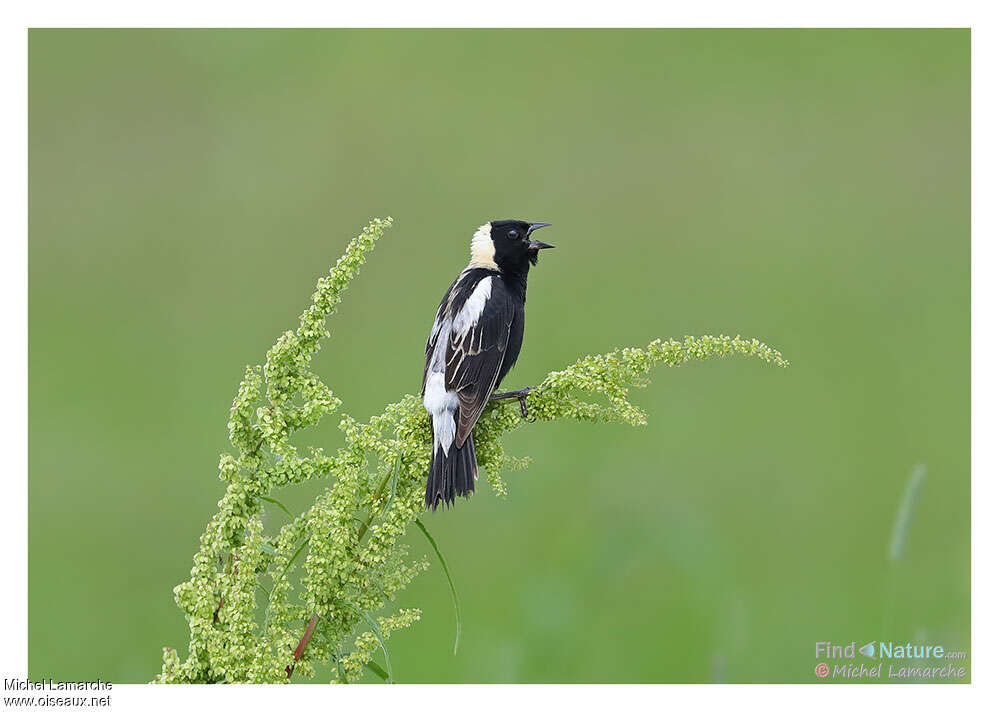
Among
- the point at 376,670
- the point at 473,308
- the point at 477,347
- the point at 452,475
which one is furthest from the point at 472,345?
the point at 376,670

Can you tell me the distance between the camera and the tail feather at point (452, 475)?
70.2 inches

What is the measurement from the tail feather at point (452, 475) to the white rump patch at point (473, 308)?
48 centimetres

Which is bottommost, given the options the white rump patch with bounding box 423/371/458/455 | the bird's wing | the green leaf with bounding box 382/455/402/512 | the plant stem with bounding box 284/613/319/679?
the plant stem with bounding box 284/613/319/679

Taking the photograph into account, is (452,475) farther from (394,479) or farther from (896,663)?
(896,663)

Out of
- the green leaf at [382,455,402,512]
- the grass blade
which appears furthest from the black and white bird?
the grass blade

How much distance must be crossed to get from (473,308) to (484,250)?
46cm

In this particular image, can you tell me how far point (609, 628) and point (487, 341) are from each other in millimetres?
946

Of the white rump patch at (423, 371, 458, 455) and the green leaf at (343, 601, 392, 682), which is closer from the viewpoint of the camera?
the green leaf at (343, 601, 392, 682)

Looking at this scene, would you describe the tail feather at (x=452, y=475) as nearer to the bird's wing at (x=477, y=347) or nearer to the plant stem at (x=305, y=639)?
the bird's wing at (x=477, y=347)

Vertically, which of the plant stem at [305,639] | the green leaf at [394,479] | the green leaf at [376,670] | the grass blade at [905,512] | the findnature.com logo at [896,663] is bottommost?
the findnature.com logo at [896,663]

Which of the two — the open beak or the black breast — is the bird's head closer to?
the open beak

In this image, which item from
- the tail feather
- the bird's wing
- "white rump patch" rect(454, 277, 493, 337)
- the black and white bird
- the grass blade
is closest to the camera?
the grass blade

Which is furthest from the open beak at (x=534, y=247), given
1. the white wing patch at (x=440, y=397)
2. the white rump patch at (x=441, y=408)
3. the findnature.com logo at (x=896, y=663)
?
the findnature.com logo at (x=896, y=663)

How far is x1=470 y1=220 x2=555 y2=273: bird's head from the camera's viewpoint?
2853 mm
